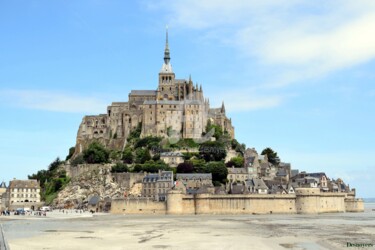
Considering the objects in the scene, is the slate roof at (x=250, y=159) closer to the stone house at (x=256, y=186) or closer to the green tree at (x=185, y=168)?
the stone house at (x=256, y=186)

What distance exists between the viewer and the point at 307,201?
7300 cm

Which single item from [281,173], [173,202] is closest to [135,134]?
[281,173]

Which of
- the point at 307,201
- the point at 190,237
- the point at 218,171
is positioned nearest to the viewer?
the point at 190,237

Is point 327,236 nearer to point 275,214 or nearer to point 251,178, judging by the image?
point 275,214

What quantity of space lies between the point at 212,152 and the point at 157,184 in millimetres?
14648

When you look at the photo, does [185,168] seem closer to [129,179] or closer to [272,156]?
[129,179]

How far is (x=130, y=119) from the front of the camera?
99438 mm

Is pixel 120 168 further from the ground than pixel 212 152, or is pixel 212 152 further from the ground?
pixel 212 152

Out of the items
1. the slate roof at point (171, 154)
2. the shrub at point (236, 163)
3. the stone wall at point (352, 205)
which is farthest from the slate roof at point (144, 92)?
the stone wall at point (352, 205)

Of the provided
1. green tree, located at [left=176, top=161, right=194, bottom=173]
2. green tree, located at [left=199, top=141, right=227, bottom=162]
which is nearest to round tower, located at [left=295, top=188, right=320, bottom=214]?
green tree, located at [left=176, top=161, right=194, bottom=173]

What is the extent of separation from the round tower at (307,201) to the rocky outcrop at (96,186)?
2341 cm

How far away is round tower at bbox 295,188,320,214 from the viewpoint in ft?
240

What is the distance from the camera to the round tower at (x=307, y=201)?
7300 centimetres

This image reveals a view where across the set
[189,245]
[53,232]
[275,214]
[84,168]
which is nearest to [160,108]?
[84,168]
